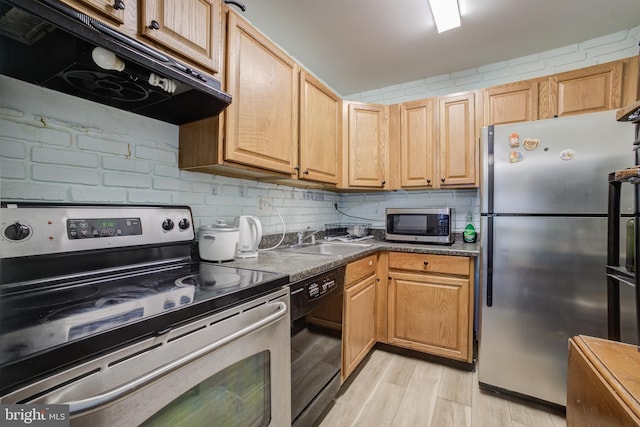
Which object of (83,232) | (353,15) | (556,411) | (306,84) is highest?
(353,15)

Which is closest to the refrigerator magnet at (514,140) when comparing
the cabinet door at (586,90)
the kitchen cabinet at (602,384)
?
the cabinet door at (586,90)

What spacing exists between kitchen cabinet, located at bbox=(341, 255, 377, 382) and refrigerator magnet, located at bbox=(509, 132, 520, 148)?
1175 mm

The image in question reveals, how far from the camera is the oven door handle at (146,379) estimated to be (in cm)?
50

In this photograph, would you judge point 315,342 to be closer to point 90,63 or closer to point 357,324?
point 357,324

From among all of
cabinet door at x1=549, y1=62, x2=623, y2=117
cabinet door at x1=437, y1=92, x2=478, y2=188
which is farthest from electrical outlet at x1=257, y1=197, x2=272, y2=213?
cabinet door at x1=549, y1=62, x2=623, y2=117

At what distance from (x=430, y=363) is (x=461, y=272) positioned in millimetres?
752

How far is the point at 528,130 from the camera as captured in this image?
168 centimetres

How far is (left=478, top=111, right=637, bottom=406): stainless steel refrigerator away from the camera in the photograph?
4.96ft

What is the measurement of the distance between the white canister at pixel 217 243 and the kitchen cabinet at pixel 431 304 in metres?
1.32

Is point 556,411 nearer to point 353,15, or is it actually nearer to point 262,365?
point 262,365

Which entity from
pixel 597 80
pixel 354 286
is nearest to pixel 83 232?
pixel 354 286

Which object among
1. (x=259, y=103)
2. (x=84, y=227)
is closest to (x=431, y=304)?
(x=259, y=103)

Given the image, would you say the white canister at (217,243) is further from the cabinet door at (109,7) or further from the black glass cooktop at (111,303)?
the cabinet door at (109,7)

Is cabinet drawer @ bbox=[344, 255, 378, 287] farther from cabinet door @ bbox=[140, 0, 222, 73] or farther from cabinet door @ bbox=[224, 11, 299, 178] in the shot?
cabinet door @ bbox=[140, 0, 222, 73]
